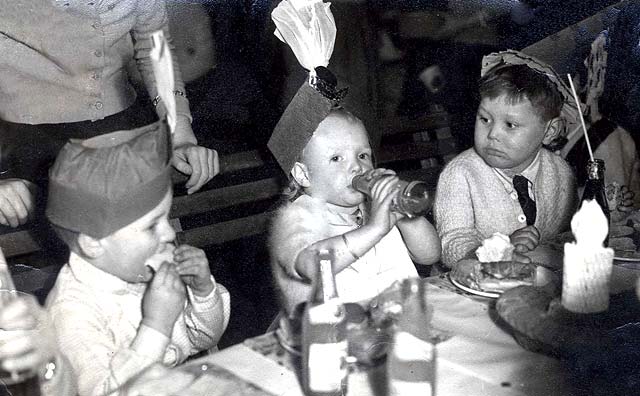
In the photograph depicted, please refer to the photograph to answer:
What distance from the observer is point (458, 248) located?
1.81 m

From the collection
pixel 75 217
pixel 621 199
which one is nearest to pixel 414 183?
pixel 75 217

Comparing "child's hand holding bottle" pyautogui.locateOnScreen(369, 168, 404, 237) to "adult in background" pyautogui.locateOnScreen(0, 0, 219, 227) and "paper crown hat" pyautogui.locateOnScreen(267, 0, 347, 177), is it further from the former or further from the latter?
"adult in background" pyautogui.locateOnScreen(0, 0, 219, 227)

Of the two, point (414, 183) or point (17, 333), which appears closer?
point (17, 333)

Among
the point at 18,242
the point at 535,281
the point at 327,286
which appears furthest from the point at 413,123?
the point at 18,242

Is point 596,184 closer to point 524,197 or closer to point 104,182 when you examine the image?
point 524,197

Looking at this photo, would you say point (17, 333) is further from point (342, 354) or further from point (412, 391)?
point (412, 391)

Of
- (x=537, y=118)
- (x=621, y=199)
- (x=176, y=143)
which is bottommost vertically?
(x=621, y=199)

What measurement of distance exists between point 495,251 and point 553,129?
699 millimetres

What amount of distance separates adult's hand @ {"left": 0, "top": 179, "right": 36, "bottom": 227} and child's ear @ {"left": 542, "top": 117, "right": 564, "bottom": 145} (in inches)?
58.4

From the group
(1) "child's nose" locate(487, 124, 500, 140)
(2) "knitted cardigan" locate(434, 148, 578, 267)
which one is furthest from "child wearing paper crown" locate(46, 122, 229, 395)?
(1) "child's nose" locate(487, 124, 500, 140)

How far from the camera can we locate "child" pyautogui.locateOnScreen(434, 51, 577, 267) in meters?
1.91

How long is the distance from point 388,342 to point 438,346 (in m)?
0.11

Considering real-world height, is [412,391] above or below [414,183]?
below

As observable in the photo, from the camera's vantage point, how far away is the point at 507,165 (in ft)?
6.47
